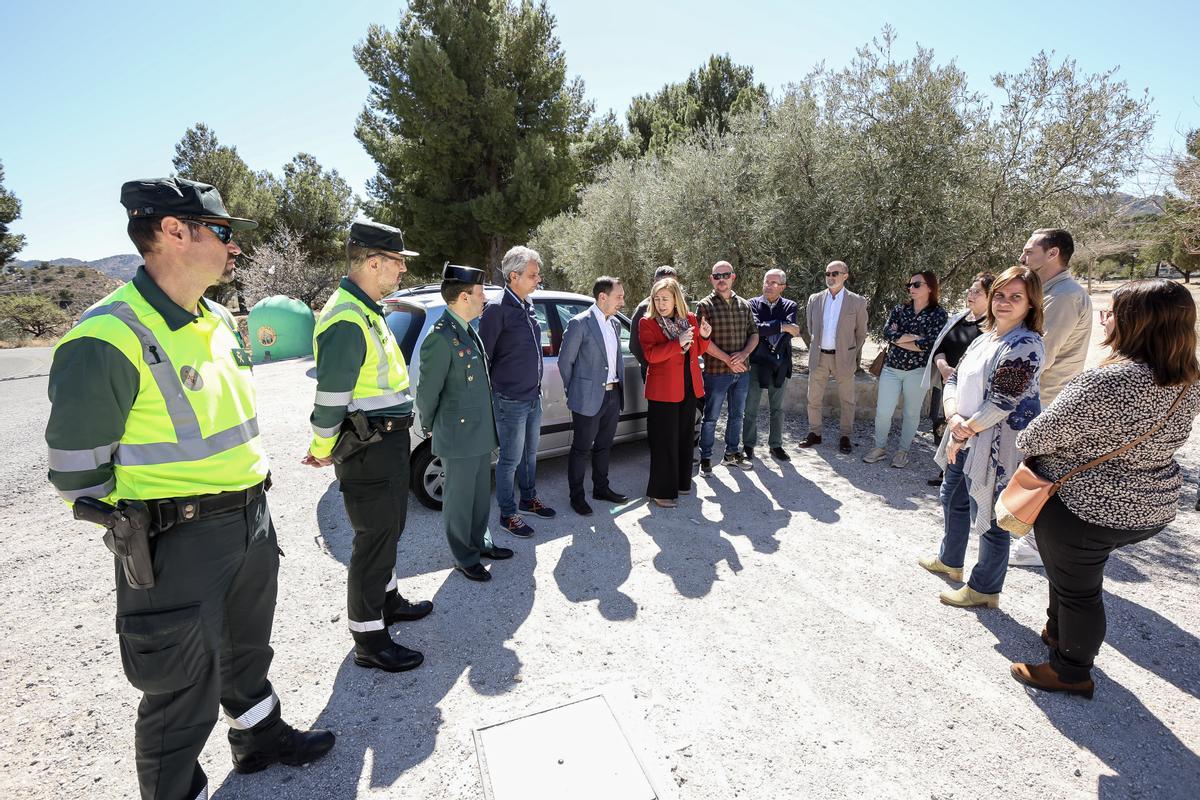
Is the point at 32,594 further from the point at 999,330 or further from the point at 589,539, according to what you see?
the point at 999,330

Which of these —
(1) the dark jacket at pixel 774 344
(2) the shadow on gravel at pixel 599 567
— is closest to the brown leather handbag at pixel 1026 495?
(2) the shadow on gravel at pixel 599 567

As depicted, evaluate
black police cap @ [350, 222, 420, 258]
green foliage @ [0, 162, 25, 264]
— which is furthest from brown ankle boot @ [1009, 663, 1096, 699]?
green foliage @ [0, 162, 25, 264]

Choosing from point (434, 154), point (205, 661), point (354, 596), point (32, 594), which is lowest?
point (32, 594)

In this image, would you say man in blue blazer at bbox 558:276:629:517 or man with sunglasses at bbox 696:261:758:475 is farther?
man with sunglasses at bbox 696:261:758:475

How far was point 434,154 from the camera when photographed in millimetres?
17781

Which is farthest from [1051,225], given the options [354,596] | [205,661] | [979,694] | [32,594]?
[32,594]

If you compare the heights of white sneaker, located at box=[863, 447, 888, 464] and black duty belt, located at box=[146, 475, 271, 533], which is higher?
black duty belt, located at box=[146, 475, 271, 533]

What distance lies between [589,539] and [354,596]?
6.22 feet

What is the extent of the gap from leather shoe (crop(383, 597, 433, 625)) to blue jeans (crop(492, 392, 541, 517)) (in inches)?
46.6

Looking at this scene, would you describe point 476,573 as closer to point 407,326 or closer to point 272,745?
point 272,745

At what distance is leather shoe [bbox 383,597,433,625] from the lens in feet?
10.5

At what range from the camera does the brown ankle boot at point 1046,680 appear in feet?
8.68

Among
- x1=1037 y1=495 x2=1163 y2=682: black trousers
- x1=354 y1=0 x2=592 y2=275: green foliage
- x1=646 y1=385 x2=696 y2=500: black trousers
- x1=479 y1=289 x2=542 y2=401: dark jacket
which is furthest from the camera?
x1=354 y1=0 x2=592 y2=275: green foliage

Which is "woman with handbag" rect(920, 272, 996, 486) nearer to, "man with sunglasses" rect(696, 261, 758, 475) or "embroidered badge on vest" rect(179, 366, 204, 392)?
"man with sunglasses" rect(696, 261, 758, 475)
